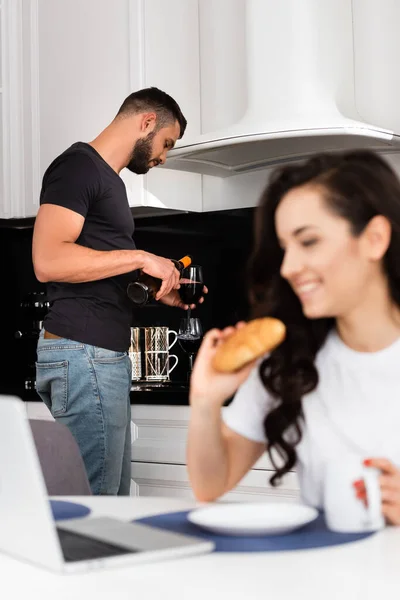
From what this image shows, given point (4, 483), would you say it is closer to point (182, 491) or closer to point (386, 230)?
point (386, 230)

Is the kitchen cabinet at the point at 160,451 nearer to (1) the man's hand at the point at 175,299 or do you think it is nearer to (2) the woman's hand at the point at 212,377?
(1) the man's hand at the point at 175,299

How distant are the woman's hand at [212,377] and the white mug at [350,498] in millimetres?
222

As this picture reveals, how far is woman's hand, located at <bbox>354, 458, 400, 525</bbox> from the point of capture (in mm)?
1093

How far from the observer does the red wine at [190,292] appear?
9.31ft

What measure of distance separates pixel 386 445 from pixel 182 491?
163 cm

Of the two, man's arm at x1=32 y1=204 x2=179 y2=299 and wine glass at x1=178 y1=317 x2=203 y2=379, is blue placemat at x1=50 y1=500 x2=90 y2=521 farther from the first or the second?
wine glass at x1=178 y1=317 x2=203 y2=379

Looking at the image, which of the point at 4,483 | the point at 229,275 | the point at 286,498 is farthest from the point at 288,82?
the point at 4,483

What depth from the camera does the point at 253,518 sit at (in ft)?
3.89

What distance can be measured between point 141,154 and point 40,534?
185cm

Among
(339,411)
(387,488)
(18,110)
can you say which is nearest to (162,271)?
(339,411)

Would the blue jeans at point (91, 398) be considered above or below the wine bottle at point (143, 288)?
below

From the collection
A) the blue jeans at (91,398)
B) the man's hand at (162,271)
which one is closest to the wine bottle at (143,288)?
the man's hand at (162,271)

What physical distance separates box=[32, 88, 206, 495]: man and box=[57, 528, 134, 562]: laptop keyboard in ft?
4.25

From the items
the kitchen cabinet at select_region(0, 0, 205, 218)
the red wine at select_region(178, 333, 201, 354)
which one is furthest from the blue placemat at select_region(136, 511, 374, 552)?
the kitchen cabinet at select_region(0, 0, 205, 218)
